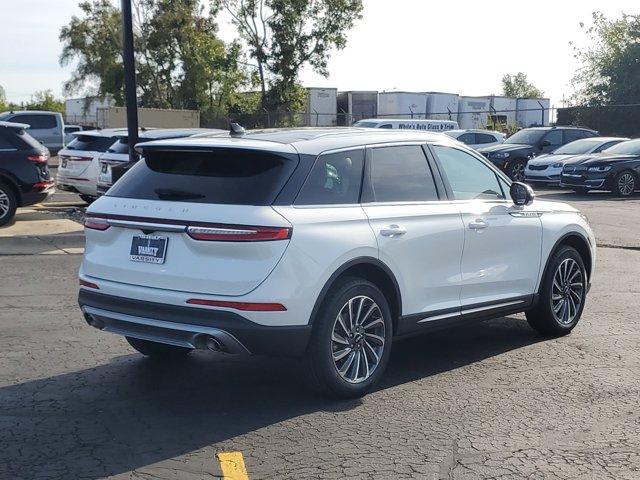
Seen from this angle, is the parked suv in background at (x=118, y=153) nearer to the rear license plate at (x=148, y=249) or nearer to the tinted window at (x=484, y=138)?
the rear license plate at (x=148, y=249)

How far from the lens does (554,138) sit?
28.8m

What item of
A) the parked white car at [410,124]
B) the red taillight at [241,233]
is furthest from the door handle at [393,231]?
the parked white car at [410,124]

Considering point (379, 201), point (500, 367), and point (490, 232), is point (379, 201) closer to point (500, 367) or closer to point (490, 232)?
point (490, 232)

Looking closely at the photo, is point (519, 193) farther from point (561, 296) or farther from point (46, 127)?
point (46, 127)

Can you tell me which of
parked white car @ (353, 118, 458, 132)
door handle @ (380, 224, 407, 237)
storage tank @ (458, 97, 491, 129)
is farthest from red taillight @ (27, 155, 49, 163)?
storage tank @ (458, 97, 491, 129)

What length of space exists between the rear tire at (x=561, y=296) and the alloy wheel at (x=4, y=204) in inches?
397

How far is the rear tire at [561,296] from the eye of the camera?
25.5 ft

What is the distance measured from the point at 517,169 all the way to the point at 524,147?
2.74 feet

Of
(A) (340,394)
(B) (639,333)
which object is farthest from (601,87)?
(A) (340,394)

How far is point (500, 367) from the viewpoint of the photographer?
6934 mm

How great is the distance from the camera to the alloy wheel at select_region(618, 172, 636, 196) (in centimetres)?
2323

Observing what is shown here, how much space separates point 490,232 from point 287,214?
7.14ft

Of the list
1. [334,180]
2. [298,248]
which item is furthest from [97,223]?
[334,180]

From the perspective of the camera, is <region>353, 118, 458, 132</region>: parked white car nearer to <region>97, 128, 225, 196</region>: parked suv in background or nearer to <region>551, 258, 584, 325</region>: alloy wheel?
<region>97, 128, 225, 196</region>: parked suv in background
